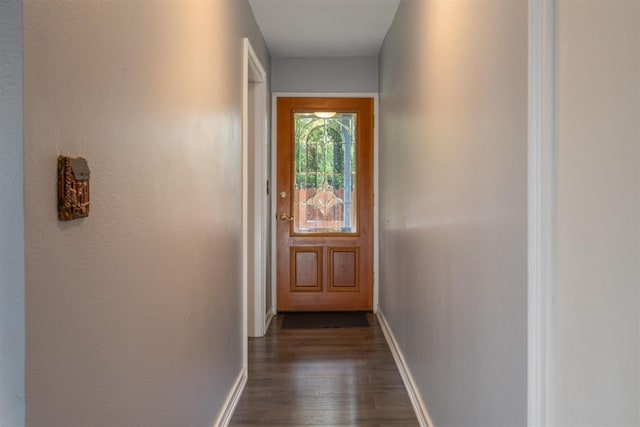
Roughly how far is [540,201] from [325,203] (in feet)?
11.8

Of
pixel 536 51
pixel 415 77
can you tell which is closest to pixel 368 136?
pixel 415 77

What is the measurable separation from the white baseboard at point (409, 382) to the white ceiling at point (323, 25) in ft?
7.18

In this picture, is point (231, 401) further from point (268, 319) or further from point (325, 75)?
point (325, 75)

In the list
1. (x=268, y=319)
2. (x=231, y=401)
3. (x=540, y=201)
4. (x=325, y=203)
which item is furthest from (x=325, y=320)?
(x=540, y=201)

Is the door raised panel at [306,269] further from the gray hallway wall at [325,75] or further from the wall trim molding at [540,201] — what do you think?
the wall trim molding at [540,201]

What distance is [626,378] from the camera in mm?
840

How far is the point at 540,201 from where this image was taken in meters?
1.08

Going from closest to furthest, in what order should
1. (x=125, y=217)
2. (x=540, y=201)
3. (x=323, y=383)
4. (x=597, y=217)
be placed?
(x=597, y=217), (x=540, y=201), (x=125, y=217), (x=323, y=383)

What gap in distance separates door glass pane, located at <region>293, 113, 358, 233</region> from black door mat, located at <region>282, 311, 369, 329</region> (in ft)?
2.44

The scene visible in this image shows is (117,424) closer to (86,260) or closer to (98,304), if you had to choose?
(98,304)

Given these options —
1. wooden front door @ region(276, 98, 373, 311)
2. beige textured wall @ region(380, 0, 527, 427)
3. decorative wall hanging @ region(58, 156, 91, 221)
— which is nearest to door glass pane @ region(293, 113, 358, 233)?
wooden front door @ region(276, 98, 373, 311)

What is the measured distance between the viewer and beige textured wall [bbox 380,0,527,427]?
4.05ft

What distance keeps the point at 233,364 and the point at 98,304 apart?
1689 millimetres

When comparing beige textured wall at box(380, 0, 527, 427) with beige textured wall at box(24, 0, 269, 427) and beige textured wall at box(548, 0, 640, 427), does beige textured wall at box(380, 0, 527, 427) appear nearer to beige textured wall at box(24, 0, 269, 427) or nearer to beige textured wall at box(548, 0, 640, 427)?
beige textured wall at box(548, 0, 640, 427)
